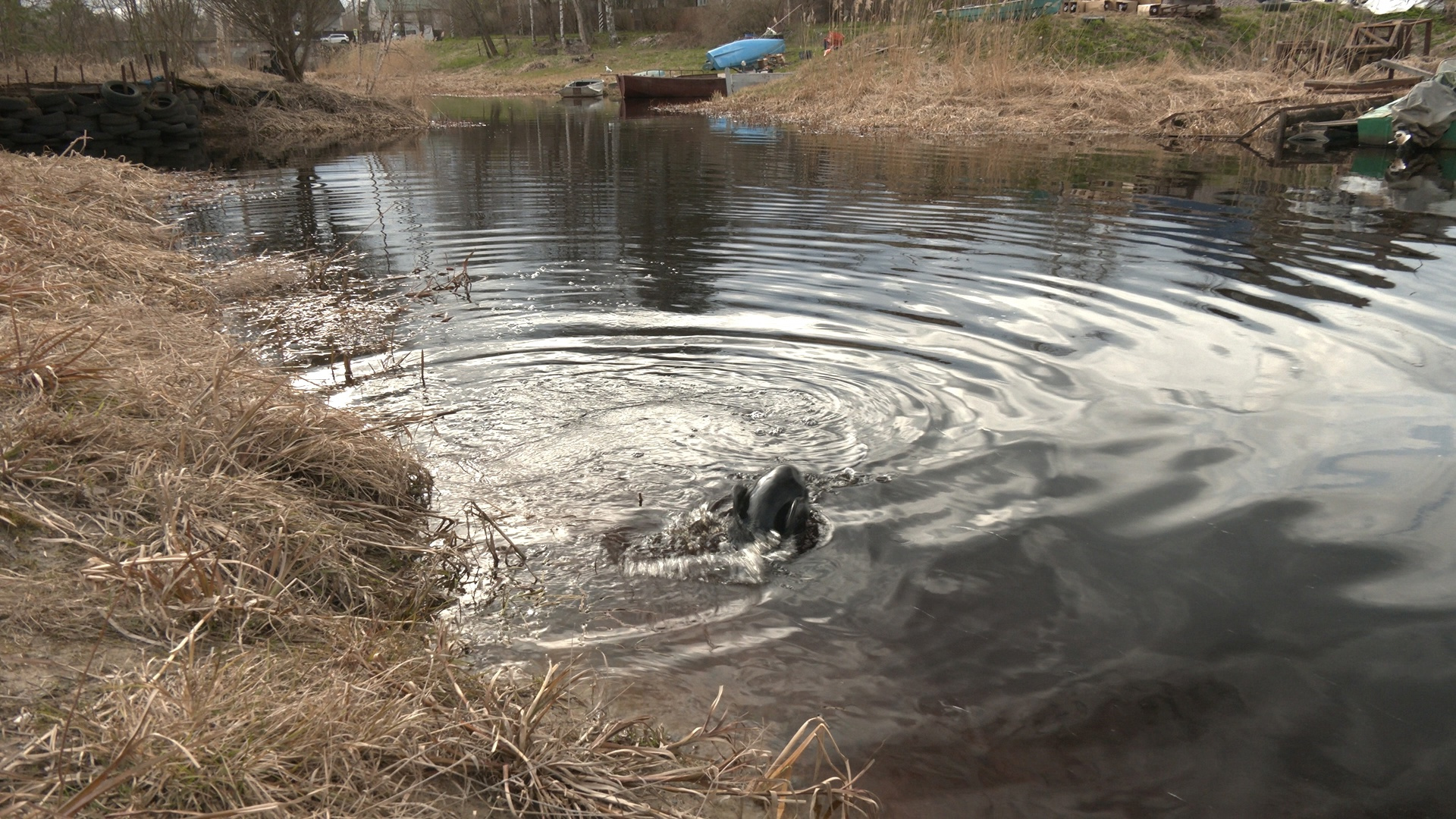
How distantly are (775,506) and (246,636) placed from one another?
1.93m

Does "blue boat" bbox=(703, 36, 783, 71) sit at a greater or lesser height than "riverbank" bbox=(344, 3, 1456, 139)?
greater

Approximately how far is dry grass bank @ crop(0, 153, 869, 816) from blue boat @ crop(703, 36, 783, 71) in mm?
39676

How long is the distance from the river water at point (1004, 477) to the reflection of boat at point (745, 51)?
112 feet

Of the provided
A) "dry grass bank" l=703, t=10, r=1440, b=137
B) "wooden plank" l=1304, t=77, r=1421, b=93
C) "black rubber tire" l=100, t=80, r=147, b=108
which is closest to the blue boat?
"dry grass bank" l=703, t=10, r=1440, b=137

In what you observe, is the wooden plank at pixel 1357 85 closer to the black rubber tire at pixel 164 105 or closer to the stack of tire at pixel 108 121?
the stack of tire at pixel 108 121

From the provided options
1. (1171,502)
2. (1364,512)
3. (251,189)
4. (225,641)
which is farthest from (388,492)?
(251,189)

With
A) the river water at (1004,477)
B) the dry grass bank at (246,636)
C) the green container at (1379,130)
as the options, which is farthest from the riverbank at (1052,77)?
the dry grass bank at (246,636)

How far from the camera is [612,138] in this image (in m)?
21.9

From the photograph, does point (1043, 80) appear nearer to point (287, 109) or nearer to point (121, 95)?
point (287, 109)

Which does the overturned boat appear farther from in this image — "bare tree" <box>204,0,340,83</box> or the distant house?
the distant house

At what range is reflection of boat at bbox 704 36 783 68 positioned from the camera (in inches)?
1591

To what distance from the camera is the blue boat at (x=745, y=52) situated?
40375 mm

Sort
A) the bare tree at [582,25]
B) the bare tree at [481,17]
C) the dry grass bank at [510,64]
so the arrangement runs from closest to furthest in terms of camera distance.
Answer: the dry grass bank at [510,64], the bare tree at [582,25], the bare tree at [481,17]

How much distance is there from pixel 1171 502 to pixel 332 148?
2101 cm
